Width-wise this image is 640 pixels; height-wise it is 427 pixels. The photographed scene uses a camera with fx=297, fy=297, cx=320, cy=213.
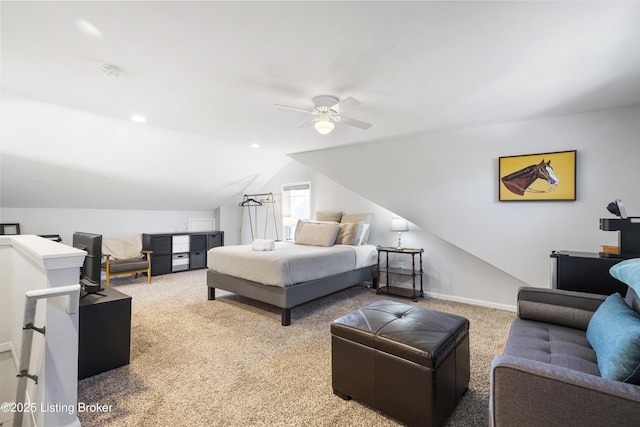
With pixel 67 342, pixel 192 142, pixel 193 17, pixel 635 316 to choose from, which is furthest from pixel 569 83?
pixel 192 142

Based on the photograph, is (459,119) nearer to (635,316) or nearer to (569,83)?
→ (569,83)

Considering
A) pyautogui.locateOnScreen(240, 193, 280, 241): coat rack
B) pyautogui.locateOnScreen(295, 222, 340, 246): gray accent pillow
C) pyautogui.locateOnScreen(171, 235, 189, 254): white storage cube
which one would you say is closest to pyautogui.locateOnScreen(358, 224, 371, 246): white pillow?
pyautogui.locateOnScreen(295, 222, 340, 246): gray accent pillow

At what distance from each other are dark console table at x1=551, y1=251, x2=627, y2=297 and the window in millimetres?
4133

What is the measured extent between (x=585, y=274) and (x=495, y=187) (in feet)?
5.02

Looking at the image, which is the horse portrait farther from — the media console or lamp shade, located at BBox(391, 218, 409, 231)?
the media console

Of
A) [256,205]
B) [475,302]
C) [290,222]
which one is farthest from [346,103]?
[256,205]

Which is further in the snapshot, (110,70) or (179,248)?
(179,248)

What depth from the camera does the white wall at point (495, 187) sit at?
9.74ft

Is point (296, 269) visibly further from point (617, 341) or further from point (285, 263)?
point (617, 341)

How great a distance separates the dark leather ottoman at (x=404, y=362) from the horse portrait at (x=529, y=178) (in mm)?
2216

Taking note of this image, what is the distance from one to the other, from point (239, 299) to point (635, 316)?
3.85m

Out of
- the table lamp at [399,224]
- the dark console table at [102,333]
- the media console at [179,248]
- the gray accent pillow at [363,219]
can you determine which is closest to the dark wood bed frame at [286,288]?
the gray accent pillow at [363,219]

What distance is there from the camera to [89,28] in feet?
5.73

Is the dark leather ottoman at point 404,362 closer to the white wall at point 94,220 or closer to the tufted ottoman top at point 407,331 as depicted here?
the tufted ottoman top at point 407,331
